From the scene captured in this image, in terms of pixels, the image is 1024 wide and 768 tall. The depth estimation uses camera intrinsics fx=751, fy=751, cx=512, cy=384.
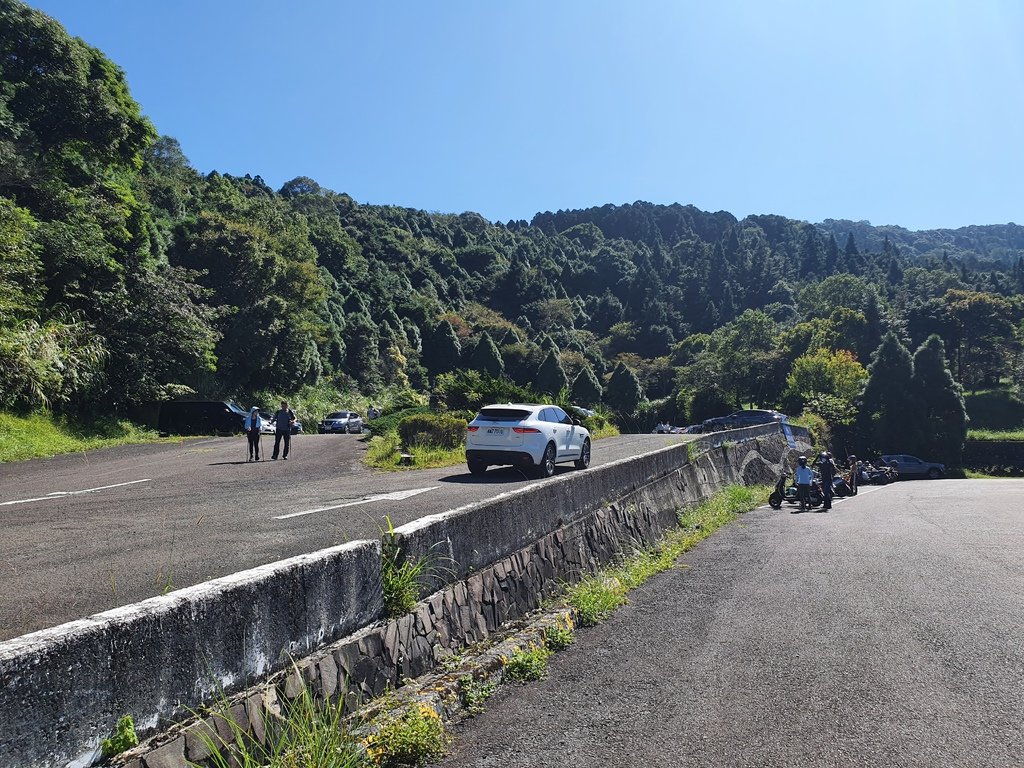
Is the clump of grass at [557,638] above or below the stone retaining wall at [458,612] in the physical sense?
below

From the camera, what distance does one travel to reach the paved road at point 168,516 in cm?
625

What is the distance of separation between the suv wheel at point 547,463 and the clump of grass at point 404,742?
40.7ft

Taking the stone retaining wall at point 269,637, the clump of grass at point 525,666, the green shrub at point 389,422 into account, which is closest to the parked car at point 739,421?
the green shrub at point 389,422

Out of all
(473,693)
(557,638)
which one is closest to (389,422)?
(557,638)

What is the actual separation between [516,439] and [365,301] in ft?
229

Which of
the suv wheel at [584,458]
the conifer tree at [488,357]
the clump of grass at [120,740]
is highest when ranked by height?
the conifer tree at [488,357]

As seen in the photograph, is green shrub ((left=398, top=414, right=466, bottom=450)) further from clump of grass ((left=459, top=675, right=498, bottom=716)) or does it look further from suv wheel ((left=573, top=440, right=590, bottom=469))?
clump of grass ((left=459, top=675, right=498, bottom=716))

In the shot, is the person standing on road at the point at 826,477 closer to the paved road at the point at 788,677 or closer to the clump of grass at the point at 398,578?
the paved road at the point at 788,677

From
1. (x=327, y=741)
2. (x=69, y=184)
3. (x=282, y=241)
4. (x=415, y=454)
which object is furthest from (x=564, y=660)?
(x=282, y=241)

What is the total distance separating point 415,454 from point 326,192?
123 metres

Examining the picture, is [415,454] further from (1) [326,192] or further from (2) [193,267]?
(1) [326,192]

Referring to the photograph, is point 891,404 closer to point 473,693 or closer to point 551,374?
point 551,374

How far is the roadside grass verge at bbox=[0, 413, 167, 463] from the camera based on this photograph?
21.4 m

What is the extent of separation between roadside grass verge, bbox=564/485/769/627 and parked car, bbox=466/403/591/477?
354 cm
